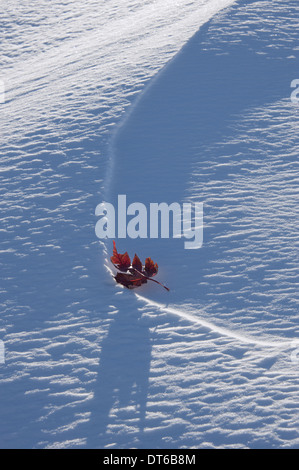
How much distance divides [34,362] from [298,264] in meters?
1.28

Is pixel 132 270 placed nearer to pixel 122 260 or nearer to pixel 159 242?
pixel 122 260

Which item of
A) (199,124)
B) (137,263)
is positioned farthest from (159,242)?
(199,124)

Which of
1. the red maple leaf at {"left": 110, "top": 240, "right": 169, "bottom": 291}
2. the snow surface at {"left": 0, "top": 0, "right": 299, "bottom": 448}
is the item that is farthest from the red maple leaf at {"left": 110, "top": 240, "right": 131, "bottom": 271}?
the snow surface at {"left": 0, "top": 0, "right": 299, "bottom": 448}

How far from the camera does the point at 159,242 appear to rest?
2.87 m

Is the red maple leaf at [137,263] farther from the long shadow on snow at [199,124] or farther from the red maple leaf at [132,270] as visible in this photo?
the long shadow on snow at [199,124]

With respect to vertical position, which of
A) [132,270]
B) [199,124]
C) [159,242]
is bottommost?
A: [132,270]

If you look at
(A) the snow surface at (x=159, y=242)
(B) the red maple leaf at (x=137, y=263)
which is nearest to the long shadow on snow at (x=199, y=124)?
(A) the snow surface at (x=159, y=242)

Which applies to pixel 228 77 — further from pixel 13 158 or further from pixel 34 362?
pixel 34 362

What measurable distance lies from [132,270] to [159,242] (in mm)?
322

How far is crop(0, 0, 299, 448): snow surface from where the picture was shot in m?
2.05

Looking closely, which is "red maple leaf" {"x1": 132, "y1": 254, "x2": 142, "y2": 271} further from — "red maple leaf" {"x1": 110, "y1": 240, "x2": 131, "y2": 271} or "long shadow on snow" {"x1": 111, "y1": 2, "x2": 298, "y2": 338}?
"long shadow on snow" {"x1": 111, "y1": 2, "x2": 298, "y2": 338}

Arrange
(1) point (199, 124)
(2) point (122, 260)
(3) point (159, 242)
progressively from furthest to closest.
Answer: (1) point (199, 124) < (3) point (159, 242) < (2) point (122, 260)

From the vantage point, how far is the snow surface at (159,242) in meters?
2.05
